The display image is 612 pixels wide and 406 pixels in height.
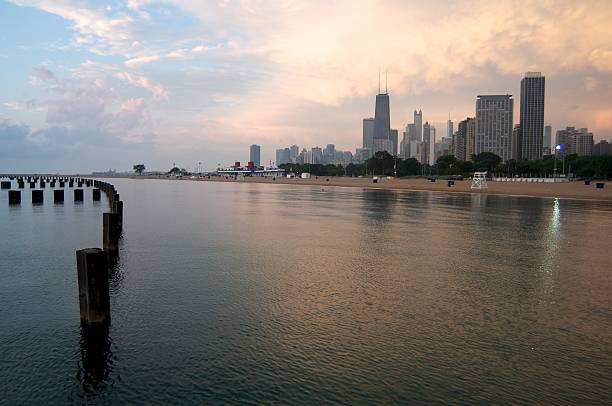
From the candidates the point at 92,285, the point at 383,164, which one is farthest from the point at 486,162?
the point at 92,285

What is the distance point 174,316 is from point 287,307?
2304 mm

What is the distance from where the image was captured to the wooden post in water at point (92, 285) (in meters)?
8.48

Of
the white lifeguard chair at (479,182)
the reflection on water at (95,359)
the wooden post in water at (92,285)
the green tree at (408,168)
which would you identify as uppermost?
the green tree at (408,168)

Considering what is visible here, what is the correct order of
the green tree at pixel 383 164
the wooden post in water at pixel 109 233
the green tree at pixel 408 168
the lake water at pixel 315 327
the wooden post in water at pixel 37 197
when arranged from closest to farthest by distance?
the lake water at pixel 315 327
the wooden post in water at pixel 109 233
the wooden post in water at pixel 37 197
the green tree at pixel 408 168
the green tree at pixel 383 164

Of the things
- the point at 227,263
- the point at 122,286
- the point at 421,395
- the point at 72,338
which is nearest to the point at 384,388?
the point at 421,395

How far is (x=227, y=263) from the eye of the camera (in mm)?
14305

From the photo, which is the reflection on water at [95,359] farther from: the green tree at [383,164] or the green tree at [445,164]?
the green tree at [383,164]

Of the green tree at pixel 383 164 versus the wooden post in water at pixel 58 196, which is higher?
the green tree at pixel 383 164

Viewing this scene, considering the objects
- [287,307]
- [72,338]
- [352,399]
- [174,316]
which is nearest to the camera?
[352,399]

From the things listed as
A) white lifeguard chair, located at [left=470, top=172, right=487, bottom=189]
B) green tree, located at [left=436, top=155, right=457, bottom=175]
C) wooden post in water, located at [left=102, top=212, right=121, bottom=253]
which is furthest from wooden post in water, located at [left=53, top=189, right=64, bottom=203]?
green tree, located at [left=436, top=155, right=457, bottom=175]

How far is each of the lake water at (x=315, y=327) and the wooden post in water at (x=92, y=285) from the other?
17.6 inches

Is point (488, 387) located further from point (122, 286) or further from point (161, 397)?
point (122, 286)

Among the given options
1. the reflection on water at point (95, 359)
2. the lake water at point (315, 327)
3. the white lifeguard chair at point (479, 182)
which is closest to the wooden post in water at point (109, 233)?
the lake water at point (315, 327)

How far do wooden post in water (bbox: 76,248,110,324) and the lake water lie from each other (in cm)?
45
